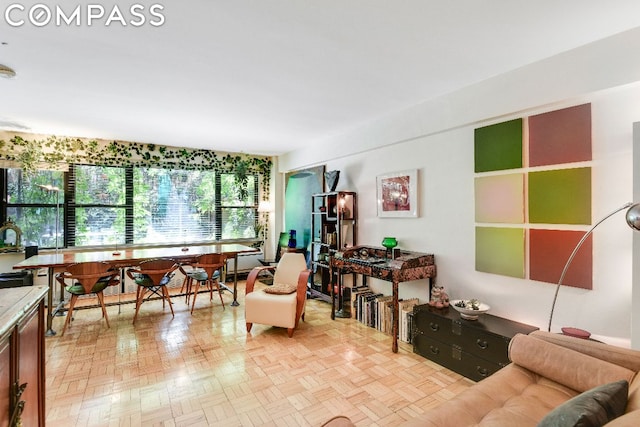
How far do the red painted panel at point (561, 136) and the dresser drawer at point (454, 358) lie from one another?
1.71 meters

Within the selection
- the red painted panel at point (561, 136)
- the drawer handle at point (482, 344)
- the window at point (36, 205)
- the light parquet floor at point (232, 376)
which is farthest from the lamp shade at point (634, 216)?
the window at point (36, 205)

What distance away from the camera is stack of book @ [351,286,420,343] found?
11.1 ft

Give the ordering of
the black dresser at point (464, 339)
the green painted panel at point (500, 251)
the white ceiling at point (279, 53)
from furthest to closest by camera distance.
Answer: the green painted panel at point (500, 251)
the black dresser at point (464, 339)
the white ceiling at point (279, 53)

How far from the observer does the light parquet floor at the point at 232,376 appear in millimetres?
2203

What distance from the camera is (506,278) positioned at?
2.89 m

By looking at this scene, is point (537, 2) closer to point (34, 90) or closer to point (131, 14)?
point (131, 14)

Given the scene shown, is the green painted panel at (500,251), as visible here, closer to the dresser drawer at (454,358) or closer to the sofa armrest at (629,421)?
the dresser drawer at (454,358)

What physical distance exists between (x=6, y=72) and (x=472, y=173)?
4326mm

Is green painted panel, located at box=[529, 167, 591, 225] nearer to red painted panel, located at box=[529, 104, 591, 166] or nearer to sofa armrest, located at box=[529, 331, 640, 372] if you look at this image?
red painted panel, located at box=[529, 104, 591, 166]

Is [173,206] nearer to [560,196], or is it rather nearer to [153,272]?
[153,272]

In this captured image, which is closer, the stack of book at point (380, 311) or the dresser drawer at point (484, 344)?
the dresser drawer at point (484, 344)

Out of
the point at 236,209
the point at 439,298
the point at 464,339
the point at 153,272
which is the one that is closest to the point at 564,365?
the point at 464,339

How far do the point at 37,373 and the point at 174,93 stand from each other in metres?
2.65

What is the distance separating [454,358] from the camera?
2764mm
